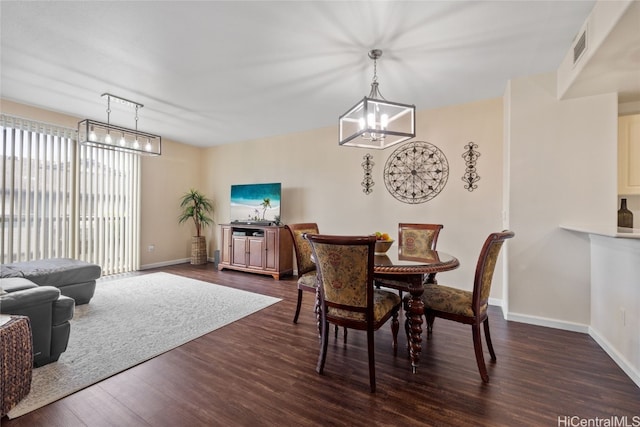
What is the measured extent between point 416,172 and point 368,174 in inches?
29.5

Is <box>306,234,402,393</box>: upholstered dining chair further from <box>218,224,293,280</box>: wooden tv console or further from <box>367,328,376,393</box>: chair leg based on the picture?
<box>218,224,293,280</box>: wooden tv console

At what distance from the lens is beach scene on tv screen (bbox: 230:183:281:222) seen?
508cm

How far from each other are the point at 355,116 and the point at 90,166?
4.71 meters

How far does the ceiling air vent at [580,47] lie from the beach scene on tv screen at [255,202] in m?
4.10

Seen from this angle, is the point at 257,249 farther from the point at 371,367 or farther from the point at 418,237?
the point at 371,367

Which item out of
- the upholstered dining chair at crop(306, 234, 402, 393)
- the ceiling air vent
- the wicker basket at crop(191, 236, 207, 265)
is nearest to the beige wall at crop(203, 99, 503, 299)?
the wicker basket at crop(191, 236, 207, 265)

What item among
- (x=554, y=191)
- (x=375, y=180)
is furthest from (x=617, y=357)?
(x=375, y=180)

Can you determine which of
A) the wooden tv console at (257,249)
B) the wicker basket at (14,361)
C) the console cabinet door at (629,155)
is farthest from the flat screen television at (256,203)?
the console cabinet door at (629,155)

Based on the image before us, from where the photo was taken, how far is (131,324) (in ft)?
8.96

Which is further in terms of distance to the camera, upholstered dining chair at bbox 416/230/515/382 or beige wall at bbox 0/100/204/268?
beige wall at bbox 0/100/204/268

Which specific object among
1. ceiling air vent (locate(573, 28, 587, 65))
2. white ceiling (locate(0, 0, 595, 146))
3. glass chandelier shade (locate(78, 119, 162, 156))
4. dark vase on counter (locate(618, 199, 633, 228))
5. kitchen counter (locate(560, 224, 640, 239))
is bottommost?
kitchen counter (locate(560, 224, 640, 239))

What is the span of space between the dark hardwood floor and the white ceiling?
266 centimetres

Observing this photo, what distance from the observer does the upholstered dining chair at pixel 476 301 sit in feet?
6.13

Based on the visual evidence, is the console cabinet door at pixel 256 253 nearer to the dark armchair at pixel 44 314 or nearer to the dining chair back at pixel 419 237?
the dining chair back at pixel 419 237
